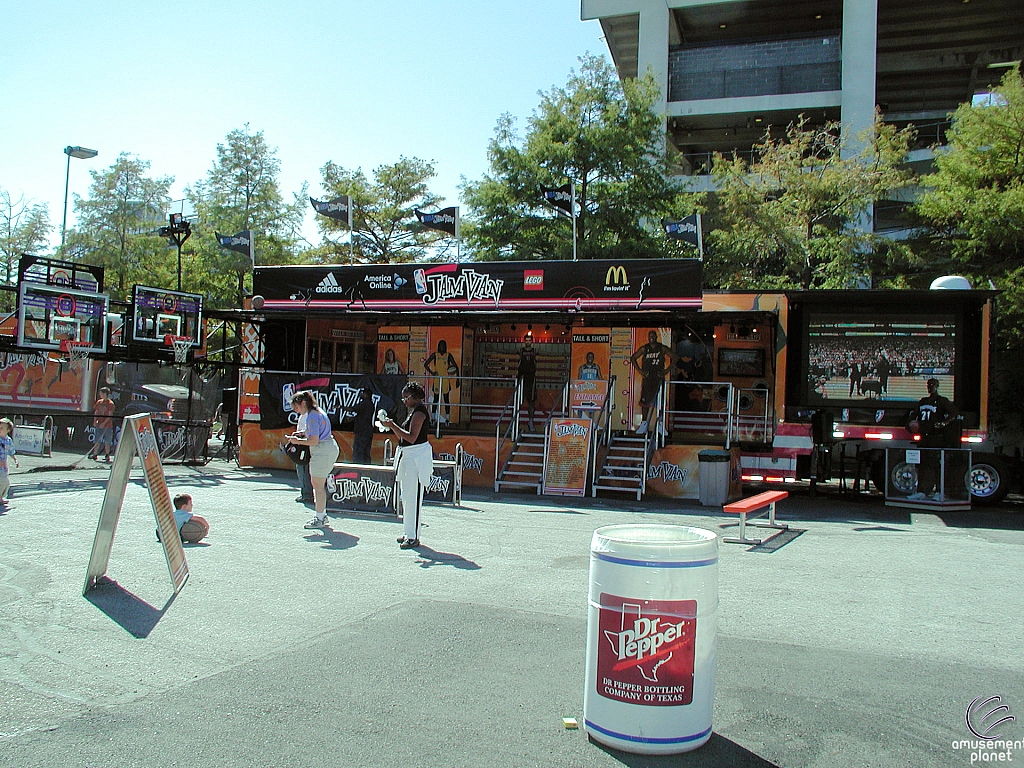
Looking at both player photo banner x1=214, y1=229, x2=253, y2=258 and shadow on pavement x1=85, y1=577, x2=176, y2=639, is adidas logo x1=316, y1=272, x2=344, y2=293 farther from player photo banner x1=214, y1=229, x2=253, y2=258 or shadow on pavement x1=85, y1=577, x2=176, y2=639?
shadow on pavement x1=85, y1=577, x2=176, y2=639

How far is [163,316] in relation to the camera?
715 inches

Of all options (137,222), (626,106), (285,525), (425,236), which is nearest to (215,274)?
(137,222)

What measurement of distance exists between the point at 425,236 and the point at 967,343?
20.4 metres

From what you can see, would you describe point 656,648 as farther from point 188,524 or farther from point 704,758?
point 188,524

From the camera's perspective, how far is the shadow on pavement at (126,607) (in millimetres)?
6011

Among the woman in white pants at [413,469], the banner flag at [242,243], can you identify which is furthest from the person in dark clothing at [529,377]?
the woman in white pants at [413,469]

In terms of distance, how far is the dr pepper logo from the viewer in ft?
13.3

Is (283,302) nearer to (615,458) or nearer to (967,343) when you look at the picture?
(615,458)

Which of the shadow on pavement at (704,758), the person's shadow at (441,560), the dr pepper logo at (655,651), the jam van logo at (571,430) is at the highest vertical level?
the jam van logo at (571,430)

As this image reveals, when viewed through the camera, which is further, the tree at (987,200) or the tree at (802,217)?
the tree at (802,217)

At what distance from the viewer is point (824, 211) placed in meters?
27.2

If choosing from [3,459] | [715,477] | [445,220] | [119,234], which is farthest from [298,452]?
[119,234]

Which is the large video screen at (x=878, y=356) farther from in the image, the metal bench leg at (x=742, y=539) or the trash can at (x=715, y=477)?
the metal bench leg at (x=742, y=539)

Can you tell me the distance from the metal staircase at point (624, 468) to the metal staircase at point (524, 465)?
4.06 feet
